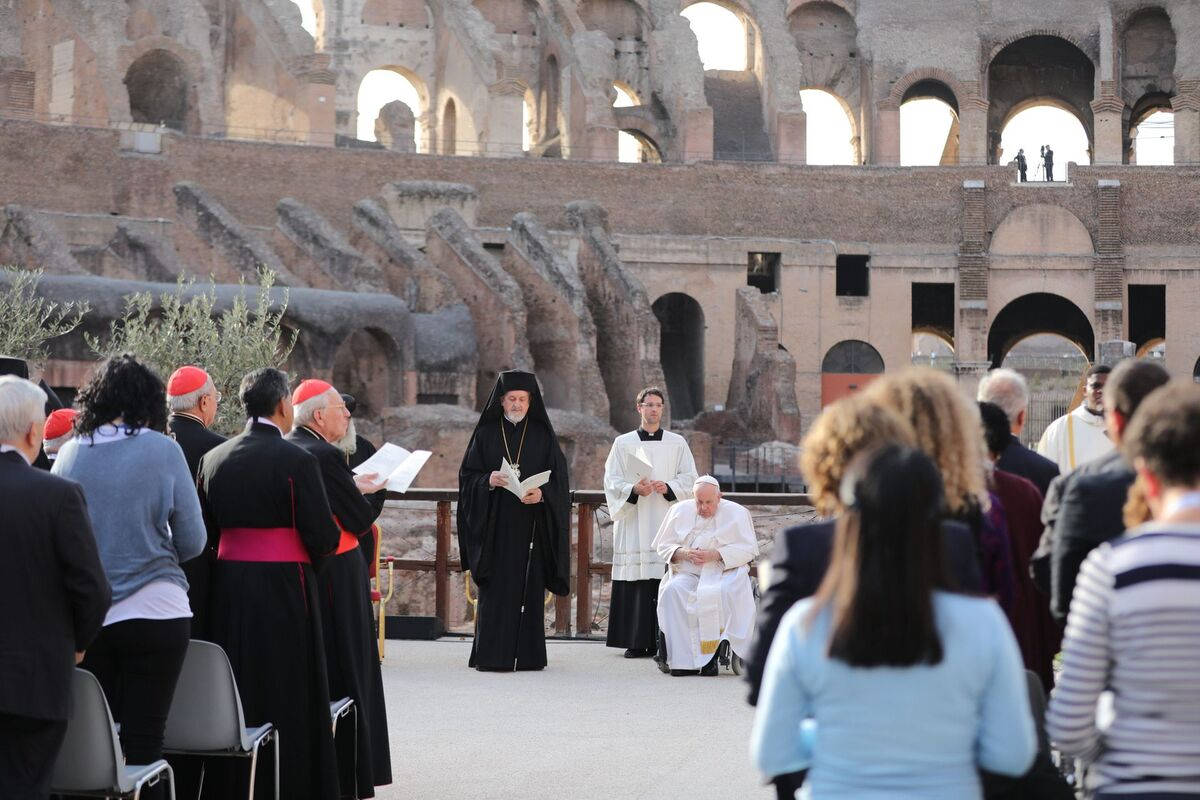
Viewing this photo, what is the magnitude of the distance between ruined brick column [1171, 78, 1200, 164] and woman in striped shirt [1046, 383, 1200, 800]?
3906 cm

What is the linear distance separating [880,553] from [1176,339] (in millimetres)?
35558

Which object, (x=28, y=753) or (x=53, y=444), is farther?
(x=53, y=444)

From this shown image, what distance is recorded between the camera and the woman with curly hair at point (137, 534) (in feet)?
16.5

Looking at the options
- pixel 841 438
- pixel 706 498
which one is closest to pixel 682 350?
pixel 706 498

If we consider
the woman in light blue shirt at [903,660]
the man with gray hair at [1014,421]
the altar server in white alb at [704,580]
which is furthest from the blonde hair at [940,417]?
the altar server in white alb at [704,580]

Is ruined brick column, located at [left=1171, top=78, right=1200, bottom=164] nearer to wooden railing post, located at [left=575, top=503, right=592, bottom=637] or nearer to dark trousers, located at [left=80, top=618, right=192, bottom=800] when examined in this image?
wooden railing post, located at [left=575, top=503, right=592, bottom=637]

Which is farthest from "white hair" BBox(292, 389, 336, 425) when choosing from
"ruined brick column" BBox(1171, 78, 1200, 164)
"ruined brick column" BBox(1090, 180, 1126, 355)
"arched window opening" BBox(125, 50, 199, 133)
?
"ruined brick column" BBox(1171, 78, 1200, 164)

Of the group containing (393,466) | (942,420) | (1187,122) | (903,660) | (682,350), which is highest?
(1187,122)

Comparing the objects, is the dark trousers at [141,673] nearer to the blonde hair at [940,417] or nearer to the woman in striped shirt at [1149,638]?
the blonde hair at [940,417]

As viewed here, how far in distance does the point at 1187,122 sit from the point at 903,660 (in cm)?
3989

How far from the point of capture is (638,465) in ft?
37.0

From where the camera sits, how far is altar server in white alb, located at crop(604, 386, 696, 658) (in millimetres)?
10969

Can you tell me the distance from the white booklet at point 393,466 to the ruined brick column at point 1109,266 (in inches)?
1203

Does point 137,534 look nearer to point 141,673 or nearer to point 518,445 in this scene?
point 141,673
